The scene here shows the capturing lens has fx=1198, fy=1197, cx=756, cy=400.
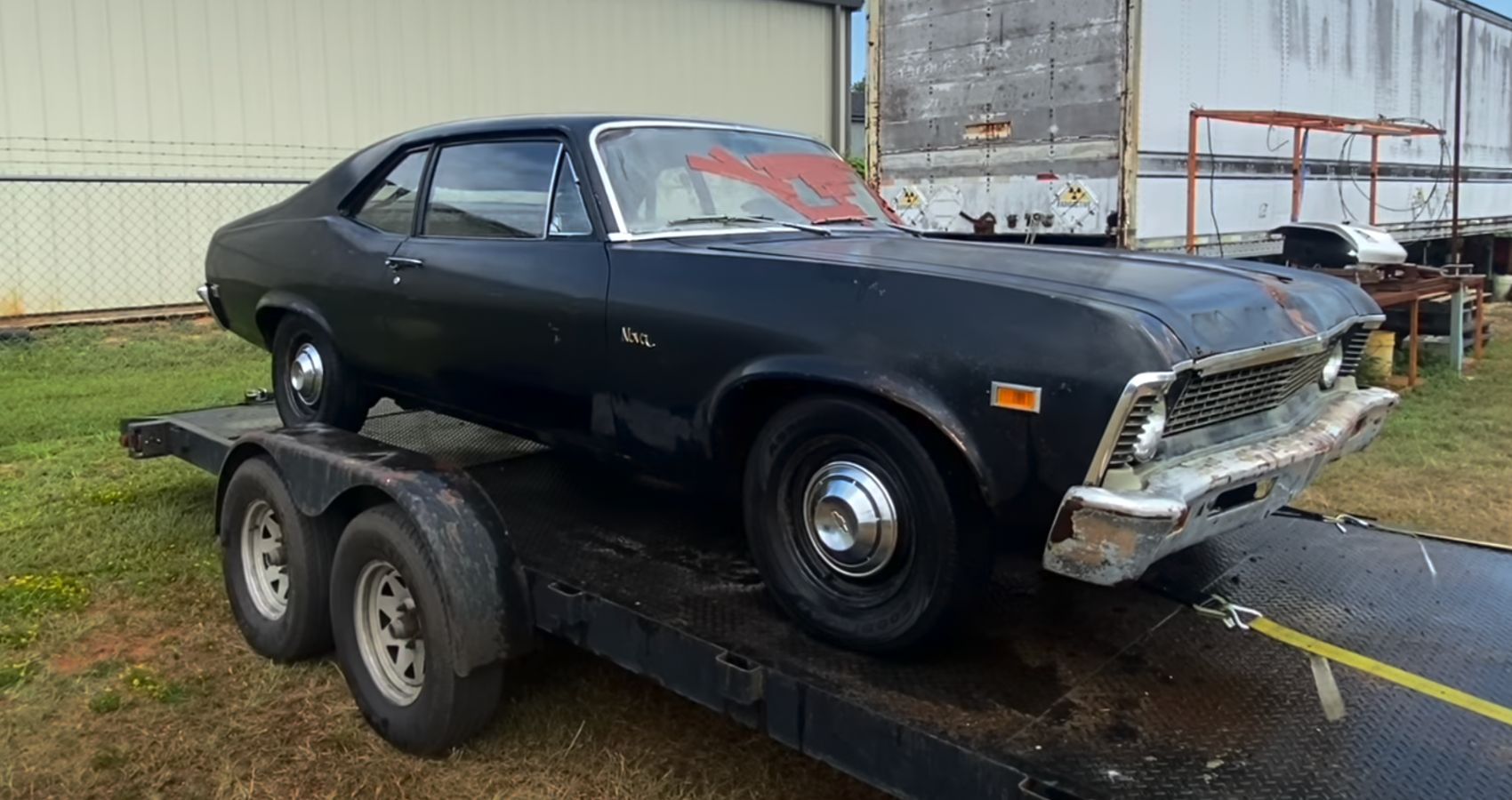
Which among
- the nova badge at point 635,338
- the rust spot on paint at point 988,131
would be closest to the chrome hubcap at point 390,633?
the nova badge at point 635,338

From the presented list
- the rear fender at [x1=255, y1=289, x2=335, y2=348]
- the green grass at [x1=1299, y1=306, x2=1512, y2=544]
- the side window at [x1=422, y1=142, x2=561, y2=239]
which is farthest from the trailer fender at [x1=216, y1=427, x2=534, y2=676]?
the green grass at [x1=1299, y1=306, x2=1512, y2=544]

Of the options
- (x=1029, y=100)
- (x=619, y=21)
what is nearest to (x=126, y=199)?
(x=619, y=21)

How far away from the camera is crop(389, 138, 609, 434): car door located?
3.52 metres

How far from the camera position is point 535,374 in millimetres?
3643

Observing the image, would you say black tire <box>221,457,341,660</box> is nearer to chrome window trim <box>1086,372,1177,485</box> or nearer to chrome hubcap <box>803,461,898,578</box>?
chrome hubcap <box>803,461,898,578</box>

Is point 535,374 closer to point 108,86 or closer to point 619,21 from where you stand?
point 108,86

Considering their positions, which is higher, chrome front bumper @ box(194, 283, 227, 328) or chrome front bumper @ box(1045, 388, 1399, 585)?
chrome front bumper @ box(194, 283, 227, 328)

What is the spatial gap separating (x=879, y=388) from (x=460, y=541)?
1.26 metres

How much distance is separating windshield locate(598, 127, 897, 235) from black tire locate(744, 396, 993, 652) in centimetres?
92

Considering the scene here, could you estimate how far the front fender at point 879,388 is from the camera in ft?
8.52

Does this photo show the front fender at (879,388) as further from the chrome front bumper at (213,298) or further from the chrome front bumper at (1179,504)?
the chrome front bumper at (213,298)

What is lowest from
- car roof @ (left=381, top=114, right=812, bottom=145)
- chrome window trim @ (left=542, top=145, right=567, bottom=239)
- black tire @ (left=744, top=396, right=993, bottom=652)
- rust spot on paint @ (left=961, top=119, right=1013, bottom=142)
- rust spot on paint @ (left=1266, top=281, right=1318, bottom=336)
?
black tire @ (left=744, top=396, right=993, bottom=652)

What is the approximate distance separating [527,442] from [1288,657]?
3002 mm

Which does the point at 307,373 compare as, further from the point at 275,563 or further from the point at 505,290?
the point at 505,290
